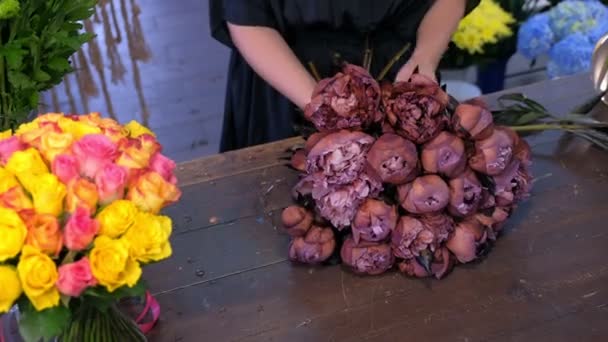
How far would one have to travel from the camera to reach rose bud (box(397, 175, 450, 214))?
906mm

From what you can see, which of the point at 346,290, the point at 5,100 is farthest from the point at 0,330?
the point at 346,290

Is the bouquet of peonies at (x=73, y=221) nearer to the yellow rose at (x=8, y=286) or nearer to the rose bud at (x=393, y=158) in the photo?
the yellow rose at (x=8, y=286)

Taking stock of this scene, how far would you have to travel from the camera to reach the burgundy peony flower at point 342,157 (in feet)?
2.96

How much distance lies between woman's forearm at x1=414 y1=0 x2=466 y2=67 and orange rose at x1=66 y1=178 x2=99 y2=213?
0.79 metres

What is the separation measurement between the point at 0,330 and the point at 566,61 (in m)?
1.60

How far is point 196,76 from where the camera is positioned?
3.00 m

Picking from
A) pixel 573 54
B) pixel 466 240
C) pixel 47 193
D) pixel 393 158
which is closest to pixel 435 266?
pixel 466 240

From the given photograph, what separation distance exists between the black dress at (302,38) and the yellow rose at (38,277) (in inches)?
23.4

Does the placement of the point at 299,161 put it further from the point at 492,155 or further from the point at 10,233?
the point at 10,233

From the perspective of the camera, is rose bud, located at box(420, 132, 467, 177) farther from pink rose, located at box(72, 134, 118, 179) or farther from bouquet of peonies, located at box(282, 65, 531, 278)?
pink rose, located at box(72, 134, 118, 179)

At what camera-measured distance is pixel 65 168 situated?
652 millimetres

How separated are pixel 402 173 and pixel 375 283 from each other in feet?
0.50

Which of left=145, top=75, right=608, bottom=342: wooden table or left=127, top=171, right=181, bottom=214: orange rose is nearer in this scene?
left=127, top=171, right=181, bottom=214: orange rose

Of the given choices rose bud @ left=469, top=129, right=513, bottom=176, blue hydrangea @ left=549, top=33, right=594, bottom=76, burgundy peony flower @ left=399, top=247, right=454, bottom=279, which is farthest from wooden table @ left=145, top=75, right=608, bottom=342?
blue hydrangea @ left=549, top=33, right=594, bottom=76
